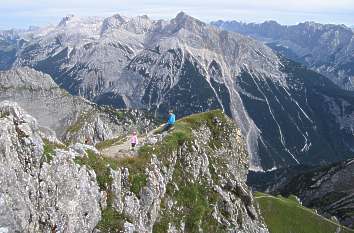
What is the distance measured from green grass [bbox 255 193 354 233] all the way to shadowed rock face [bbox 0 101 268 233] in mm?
60822

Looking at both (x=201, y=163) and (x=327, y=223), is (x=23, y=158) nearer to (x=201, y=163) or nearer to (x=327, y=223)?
(x=201, y=163)

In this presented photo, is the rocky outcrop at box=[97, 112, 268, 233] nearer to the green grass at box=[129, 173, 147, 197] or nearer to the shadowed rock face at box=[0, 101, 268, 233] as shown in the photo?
the green grass at box=[129, 173, 147, 197]

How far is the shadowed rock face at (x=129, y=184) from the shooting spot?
45325mm

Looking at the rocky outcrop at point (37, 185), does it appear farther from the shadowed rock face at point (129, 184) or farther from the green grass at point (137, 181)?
the green grass at point (137, 181)

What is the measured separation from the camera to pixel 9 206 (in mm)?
42094

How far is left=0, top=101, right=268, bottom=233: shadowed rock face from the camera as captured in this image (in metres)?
45.3

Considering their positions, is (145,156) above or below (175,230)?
above

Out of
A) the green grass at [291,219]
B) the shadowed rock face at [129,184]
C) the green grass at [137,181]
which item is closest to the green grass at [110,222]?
the shadowed rock face at [129,184]

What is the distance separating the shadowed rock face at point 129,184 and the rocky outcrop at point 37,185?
0.26ft

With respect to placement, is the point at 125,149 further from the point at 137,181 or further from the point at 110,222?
the point at 110,222

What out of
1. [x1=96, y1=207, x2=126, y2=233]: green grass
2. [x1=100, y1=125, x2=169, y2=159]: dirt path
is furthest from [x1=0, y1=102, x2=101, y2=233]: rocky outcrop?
[x1=100, y1=125, x2=169, y2=159]: dirt path

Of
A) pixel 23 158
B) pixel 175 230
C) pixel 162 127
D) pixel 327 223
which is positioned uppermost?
pixel 23 158

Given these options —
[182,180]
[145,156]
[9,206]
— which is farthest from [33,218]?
[182,180]

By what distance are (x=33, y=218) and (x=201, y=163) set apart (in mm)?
36754
